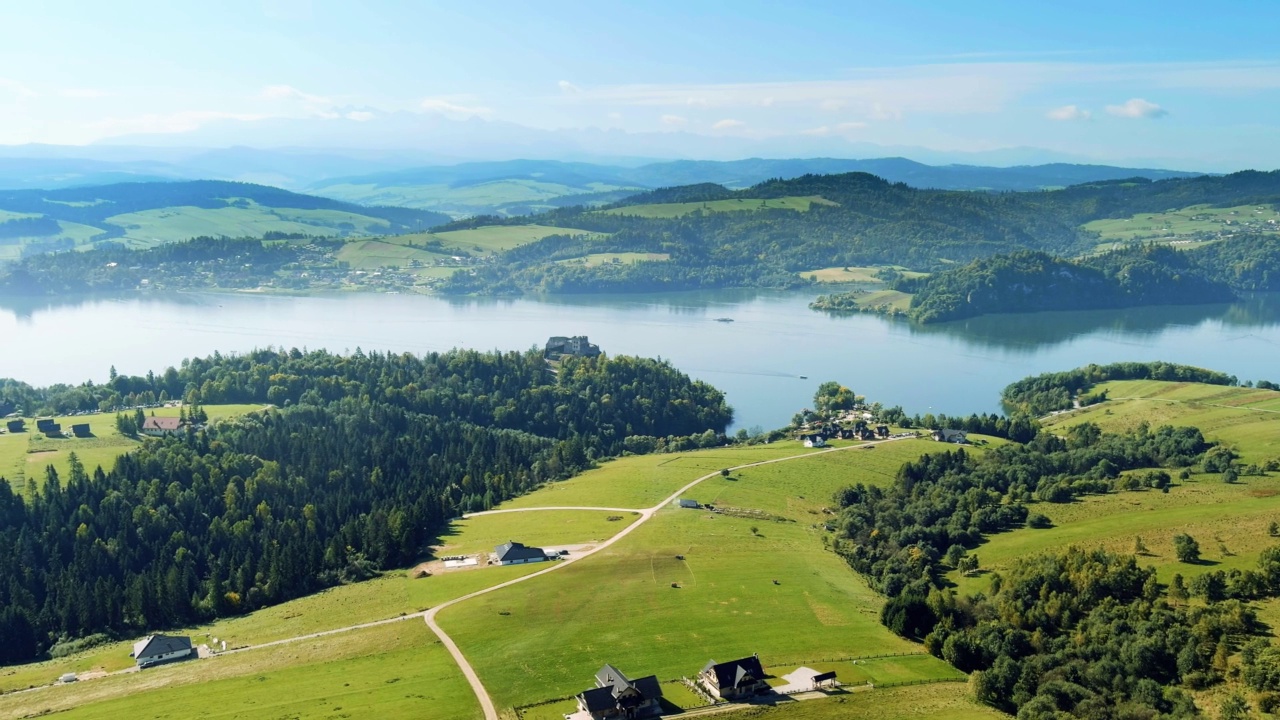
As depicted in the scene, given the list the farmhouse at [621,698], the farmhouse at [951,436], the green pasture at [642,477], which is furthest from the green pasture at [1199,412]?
the farmhouse at [621,698]

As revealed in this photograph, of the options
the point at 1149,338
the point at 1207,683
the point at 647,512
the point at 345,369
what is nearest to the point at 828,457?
the point at 647,512

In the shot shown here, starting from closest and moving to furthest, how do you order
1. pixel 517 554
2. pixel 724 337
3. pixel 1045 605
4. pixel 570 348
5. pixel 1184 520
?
pixel 1045 605 → pixel 517 554 → pixel 1184 520 → pixel 570 348 → pixel 724 337

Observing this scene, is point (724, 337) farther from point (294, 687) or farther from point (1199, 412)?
point (294, 687)

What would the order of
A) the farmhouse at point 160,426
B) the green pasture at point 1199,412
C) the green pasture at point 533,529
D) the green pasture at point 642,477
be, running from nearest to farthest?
1. the green pasture at point 533,529
2. the green pasture at point 642,477
3. the green pasture at point 1199,412
4. the farmhouse at point 160,426

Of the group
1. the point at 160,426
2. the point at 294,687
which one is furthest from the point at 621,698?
the point at 160,426

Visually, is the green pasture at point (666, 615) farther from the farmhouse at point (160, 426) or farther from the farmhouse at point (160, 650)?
the farmhouse at point (160, 426)

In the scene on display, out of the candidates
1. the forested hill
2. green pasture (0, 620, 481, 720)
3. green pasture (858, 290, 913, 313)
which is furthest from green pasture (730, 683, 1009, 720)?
green pasture (858, 290, 913, 313)

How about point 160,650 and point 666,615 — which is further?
point 666,615
